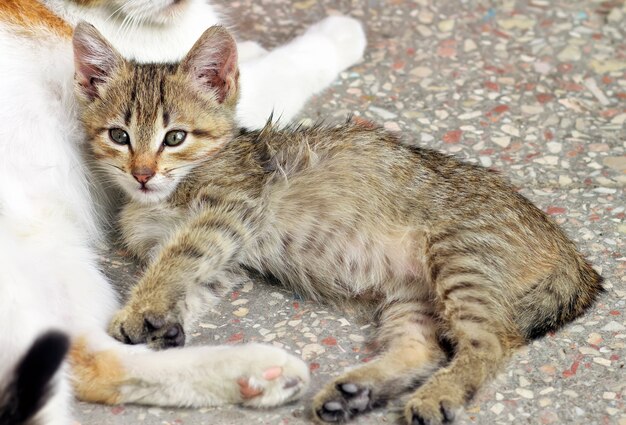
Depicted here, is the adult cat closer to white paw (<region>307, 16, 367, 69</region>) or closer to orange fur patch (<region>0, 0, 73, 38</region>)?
orange fur patch (<region>0, 0, 73, 38</region>)

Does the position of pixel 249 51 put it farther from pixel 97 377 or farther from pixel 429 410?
pixel 429 410

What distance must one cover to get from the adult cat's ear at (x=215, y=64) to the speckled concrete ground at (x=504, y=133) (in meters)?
0.73

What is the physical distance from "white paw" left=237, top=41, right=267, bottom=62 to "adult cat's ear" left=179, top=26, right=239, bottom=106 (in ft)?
4.27

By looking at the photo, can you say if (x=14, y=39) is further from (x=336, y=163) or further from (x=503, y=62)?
(x=503, y=62)

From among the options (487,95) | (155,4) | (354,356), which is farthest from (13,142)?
(487,95)

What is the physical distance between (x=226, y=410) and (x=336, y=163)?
1.05 metres

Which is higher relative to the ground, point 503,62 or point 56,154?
point 56,154

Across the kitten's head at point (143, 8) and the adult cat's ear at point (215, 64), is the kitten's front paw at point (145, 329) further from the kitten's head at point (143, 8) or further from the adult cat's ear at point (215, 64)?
the kitten's head at point (143, 8)

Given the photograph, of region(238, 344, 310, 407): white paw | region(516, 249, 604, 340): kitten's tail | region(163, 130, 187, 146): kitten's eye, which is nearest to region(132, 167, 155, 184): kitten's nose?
region(163, 130, 187, 146): kitten's eye

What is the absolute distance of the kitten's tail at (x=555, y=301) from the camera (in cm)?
310

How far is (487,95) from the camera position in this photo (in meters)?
4.78

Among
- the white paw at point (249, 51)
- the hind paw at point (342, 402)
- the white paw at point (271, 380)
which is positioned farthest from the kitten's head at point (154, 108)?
the white paw at point (249, 51)

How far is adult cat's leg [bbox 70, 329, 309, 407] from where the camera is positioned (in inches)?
110

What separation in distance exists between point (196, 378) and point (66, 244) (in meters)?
0.76
